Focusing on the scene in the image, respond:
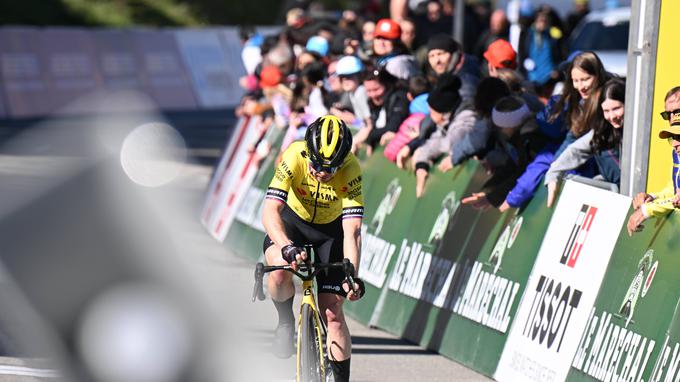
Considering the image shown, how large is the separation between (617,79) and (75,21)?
118 ft

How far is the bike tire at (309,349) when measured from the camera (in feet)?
25.8

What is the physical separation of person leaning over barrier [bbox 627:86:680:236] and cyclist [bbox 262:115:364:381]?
60.7 inches

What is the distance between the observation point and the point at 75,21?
4362 centimetres

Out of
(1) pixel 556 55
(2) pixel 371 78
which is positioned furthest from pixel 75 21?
(2) pixel 371 78

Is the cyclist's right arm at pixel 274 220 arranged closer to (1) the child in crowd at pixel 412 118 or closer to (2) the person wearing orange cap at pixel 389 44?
(1) the child in crowd at pixel 412 118

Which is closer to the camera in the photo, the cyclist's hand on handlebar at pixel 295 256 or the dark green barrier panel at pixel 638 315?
the dark green barrier panel at pixel 638 315

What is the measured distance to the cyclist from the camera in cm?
786

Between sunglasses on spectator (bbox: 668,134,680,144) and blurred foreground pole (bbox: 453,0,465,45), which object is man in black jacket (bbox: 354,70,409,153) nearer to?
sunglasses on spectator (bbox: 668,134,680,144)

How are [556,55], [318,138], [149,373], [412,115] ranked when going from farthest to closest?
[556,55]
[412,115]
[149,373]
[318,138]

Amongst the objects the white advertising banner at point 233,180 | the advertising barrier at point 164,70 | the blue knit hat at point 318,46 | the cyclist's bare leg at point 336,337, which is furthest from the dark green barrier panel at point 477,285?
the advertising barrier at point 164,70

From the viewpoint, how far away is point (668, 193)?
782 cm

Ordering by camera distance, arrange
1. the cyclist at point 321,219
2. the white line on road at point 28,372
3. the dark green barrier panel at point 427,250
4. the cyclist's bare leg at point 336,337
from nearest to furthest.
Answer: the cyclist at point 321,219
the cyclist's bare leg at point 336,337
the white line on road at point 28,372
the dark green barrier panel at point 427,250

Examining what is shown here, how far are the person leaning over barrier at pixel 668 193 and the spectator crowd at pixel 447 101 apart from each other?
0.02m

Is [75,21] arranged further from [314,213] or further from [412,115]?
[314,213]
